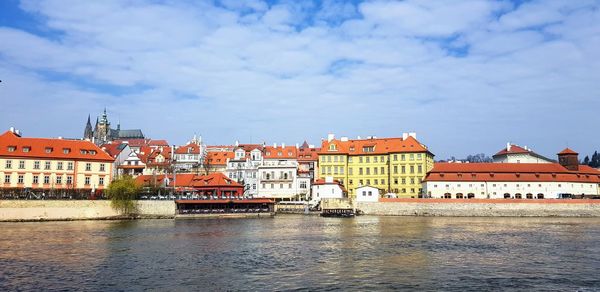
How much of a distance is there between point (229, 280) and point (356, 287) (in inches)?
256

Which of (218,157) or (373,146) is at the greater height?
(373,146)

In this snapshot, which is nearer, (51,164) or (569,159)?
(51,164)

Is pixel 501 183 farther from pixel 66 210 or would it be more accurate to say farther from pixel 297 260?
pixel 66 210

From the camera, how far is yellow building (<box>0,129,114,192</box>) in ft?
228

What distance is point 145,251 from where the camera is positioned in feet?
111

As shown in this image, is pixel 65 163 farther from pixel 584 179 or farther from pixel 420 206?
pixel 584 179

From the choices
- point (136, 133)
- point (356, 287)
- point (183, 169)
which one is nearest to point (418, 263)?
point (356, 287)

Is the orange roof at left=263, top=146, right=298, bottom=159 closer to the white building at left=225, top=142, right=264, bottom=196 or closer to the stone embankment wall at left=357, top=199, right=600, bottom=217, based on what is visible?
the white building at left=225, top=142, right=264, bottom=196

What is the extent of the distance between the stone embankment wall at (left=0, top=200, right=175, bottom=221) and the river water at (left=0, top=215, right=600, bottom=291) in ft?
44.2

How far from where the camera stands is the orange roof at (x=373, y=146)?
89875mm

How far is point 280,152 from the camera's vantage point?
95625 millimetres

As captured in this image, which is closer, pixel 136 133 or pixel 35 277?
pixel 35 277

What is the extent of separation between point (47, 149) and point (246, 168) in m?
34.6

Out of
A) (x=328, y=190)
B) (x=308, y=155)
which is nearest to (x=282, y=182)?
(x=328, y=190)
